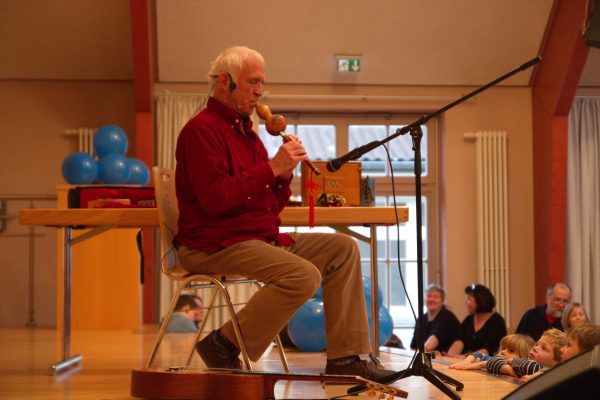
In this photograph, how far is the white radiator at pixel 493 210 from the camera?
7.10 metres

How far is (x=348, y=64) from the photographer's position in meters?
Result: 6.77

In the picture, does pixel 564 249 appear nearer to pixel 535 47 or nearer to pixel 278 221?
pixel 535 47

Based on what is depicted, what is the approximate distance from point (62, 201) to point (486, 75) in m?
3.83

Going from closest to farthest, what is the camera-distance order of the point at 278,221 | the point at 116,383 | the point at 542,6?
the point at 278,221
the point at 116,383
the point at 542,6

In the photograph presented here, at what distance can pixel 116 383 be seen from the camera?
2.87m

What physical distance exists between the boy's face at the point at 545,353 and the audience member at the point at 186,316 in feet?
8.39

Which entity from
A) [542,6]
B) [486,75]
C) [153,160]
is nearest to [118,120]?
[153,160]

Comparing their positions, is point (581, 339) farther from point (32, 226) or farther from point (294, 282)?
point (32, 226)

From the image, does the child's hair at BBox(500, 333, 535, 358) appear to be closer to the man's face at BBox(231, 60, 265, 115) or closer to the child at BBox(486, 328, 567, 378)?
the child at BBox(486, 328, 567, 378)

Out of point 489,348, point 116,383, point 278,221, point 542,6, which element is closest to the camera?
point 278,221

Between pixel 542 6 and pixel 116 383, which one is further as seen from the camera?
pixel 542 6

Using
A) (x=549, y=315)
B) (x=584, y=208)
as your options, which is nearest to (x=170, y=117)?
(x=549, y=315)

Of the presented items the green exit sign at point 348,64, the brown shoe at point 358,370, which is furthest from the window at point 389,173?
the brown shoe at point 358,370

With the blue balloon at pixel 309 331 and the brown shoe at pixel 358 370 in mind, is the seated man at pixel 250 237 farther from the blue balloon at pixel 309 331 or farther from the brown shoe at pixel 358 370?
→ the blue balloon at pixel 309 331
